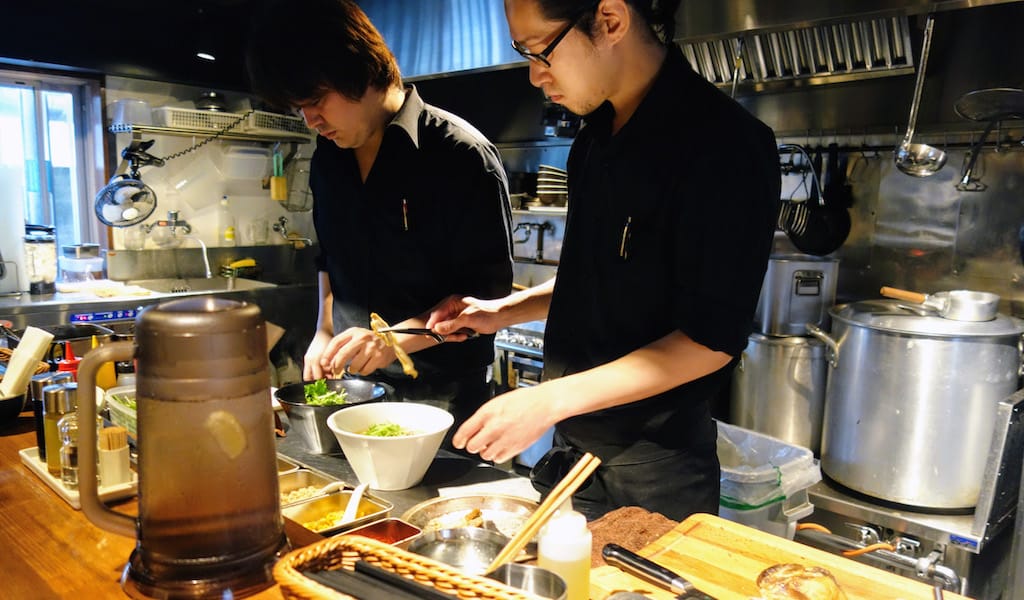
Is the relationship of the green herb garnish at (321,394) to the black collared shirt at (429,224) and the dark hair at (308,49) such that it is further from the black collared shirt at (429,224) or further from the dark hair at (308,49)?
the dark hair at (308,49)

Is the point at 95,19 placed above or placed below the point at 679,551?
above

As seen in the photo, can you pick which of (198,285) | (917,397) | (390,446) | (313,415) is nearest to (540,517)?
(390,446)

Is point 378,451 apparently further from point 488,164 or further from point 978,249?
point 978,249

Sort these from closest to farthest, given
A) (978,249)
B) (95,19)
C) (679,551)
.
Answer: (679,551) → (978,249) → (95,19)

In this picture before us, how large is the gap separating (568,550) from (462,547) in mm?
162

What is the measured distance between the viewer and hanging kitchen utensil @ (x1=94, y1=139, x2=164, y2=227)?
4414 millimetres

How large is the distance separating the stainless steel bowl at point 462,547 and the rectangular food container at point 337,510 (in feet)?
0.94

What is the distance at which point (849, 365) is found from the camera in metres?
2.88

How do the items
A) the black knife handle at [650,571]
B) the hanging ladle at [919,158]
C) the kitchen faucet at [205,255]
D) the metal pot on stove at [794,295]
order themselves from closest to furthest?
the black knife handle at [650,571] < the hanging ladle at [919,158] < the metal pot on stove at [794,295] < the kitchen faucet at [205,255]

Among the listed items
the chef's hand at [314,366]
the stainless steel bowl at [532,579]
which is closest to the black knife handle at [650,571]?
the stainless steel bowl at [532,579]

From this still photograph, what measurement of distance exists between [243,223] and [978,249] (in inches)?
194

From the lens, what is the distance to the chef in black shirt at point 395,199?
191 cm

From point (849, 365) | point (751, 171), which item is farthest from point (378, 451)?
point (849, 365)

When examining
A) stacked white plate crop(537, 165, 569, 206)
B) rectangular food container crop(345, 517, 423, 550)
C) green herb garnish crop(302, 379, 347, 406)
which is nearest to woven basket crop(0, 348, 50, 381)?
green herb garnish crop(302, 379, 347, 406)
